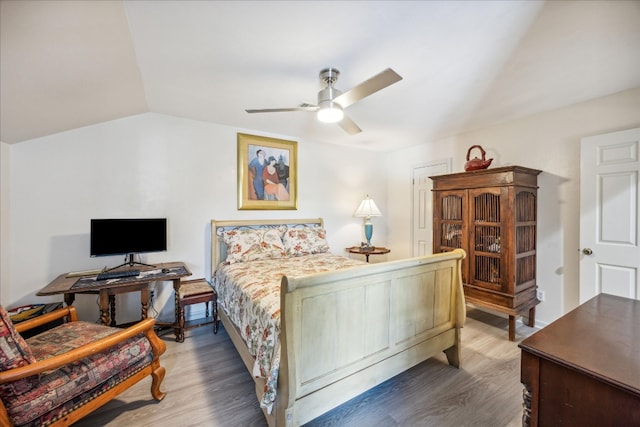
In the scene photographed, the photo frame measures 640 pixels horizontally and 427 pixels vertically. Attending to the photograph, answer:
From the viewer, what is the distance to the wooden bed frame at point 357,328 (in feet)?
4.61

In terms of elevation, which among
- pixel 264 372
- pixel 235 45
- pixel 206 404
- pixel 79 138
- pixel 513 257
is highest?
pixel 235 45

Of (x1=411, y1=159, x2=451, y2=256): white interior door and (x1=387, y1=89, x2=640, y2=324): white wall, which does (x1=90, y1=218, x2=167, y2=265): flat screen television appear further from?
(x1=387, y1=89, x2=640, y2=324): white wall

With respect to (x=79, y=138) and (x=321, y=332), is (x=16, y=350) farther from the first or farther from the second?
(x=79, y=138)

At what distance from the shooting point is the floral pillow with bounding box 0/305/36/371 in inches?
46.8

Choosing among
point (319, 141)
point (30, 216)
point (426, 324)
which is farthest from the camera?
point (319, 141)

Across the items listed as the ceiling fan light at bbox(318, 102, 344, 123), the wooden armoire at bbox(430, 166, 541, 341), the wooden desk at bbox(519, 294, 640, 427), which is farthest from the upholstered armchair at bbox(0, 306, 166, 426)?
the wooden armoire at bbox(430, 166, 541, 341)

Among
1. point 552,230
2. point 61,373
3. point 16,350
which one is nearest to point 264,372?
point 61,373

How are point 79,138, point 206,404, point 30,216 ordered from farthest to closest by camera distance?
point 79,138, point 30,216, point 206,404

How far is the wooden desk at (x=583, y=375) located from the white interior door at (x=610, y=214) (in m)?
1.70

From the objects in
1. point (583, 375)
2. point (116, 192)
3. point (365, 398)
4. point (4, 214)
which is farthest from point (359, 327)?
point (4, 214)

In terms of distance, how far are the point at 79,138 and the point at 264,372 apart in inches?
116

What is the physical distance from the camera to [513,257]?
8.66 ft

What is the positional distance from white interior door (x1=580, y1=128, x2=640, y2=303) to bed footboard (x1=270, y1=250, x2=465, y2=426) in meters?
1.44

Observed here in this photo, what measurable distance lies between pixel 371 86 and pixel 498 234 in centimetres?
216
